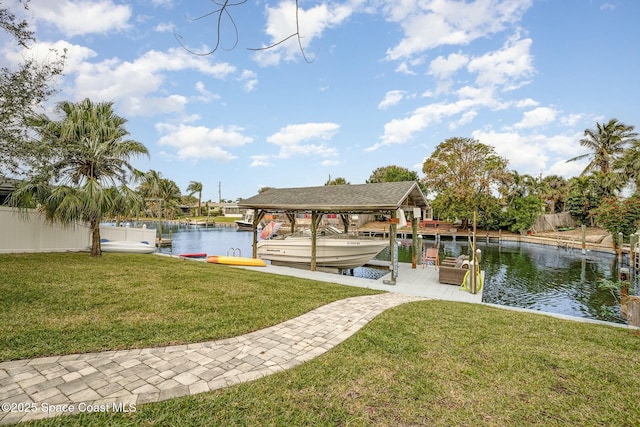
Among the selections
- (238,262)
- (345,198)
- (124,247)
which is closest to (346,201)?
(345,198)

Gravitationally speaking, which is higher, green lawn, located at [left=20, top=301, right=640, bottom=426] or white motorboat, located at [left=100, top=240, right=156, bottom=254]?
white motorboat, located at [left=100, top=240, right=156, bottom=254]

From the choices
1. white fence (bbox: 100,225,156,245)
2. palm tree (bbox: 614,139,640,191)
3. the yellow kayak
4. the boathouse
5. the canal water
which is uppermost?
palm tree (bbox: 614,139,640,191)

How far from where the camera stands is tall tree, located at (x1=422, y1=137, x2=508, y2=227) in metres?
29.8

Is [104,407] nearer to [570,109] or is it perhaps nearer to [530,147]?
[570,109]

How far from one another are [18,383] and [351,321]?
13.5 ft

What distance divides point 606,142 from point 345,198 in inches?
1420

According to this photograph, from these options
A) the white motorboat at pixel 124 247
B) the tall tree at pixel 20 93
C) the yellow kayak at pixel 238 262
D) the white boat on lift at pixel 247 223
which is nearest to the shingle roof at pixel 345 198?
the yellow kayak at pixel 238 262

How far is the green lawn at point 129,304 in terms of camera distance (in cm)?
367

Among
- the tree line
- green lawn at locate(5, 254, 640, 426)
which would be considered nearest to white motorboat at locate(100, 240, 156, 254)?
the tree line

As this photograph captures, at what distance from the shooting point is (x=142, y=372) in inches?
115

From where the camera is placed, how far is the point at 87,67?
31.8 feet

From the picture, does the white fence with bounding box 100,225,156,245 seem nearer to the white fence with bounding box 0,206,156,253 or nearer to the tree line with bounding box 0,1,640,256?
the white fence with bounding box 0,206,156,253

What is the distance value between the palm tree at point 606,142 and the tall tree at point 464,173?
10223mm

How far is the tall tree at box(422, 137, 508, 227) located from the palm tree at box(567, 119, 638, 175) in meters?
10.2
